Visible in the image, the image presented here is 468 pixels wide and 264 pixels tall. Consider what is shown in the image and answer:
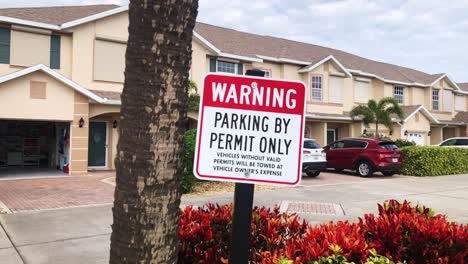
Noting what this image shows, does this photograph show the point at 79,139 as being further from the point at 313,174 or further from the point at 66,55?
the point at 313,174

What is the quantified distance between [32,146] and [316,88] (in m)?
16.6

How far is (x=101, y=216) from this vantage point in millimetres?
9203

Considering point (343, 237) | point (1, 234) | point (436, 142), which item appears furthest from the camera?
point (436, 142)


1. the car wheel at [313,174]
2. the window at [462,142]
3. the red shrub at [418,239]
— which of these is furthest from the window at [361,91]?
the red shrub at [418,239]

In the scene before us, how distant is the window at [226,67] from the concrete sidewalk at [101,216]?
9978mm

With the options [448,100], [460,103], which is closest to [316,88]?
[448,100]

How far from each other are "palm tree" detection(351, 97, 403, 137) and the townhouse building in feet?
4.09

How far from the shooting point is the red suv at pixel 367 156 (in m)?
18.3

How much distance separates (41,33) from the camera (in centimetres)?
1759

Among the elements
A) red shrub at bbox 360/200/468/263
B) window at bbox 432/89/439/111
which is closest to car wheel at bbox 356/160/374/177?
red shrub at bbox 360/200/468/263

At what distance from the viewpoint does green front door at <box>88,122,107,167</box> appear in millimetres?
19047

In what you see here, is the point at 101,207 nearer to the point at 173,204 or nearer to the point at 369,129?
the point at 173,204

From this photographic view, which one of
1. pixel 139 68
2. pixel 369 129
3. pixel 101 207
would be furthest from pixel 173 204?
pixel 369 129

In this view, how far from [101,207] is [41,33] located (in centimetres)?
1057
